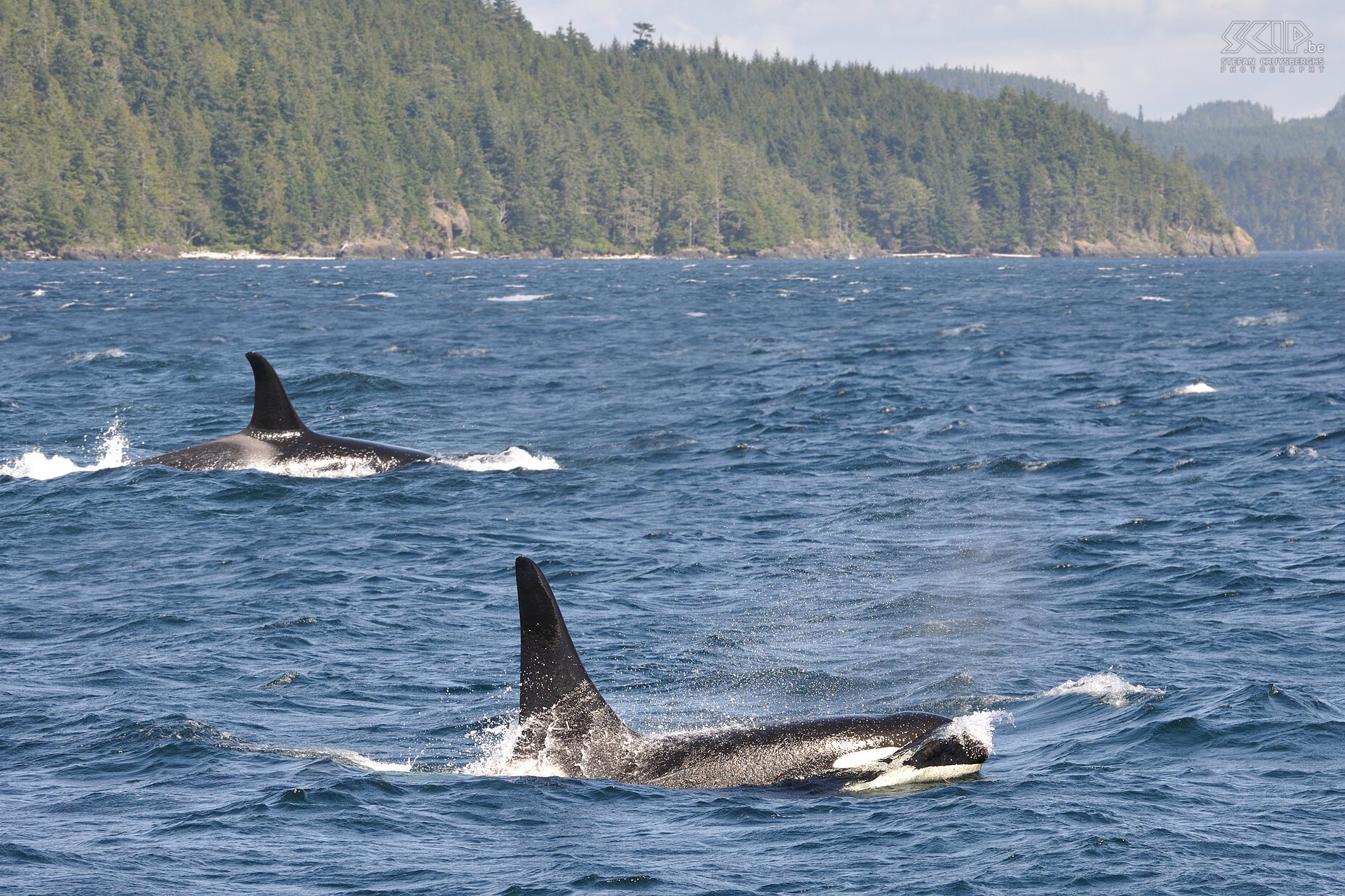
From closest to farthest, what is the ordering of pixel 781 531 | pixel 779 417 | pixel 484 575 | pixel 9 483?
pixel 484 575, pixel 781 531, pixel 9 483, pixel 779 417

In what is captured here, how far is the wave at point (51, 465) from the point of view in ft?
88.6

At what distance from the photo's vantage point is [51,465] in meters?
27.5

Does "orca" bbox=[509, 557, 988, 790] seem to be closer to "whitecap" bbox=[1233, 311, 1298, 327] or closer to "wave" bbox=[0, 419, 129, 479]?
"wave" bbox=[0, 419, 129, 479]

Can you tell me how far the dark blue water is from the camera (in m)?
10.7

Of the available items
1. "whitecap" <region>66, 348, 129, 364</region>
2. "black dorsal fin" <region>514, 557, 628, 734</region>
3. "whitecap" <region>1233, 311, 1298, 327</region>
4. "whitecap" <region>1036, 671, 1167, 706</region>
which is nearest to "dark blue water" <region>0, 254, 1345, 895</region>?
"whitecap" <region>1036, 671, 1167, 706</region>

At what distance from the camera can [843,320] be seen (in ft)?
243

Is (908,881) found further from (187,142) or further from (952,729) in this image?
(187,142)

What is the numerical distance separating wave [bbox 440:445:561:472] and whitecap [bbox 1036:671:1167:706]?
47.0ft

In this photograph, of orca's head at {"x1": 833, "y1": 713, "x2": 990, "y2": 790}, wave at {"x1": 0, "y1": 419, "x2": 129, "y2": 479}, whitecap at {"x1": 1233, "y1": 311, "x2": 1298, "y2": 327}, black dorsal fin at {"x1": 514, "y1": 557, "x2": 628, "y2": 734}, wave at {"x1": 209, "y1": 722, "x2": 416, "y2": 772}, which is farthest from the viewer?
whitecap at {"x1": 1233, "y1": 311, "x2": 1298, "y2": 327}

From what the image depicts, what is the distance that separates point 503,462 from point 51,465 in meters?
7.85

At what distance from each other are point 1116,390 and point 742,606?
24804 millimetres

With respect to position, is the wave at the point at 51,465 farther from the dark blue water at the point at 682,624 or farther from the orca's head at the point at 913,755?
the orca's head at the point at 913,755

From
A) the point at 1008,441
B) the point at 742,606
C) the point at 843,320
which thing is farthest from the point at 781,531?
the point at 843,320

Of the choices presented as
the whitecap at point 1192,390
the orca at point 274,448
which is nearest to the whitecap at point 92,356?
the orca at point 274,448
